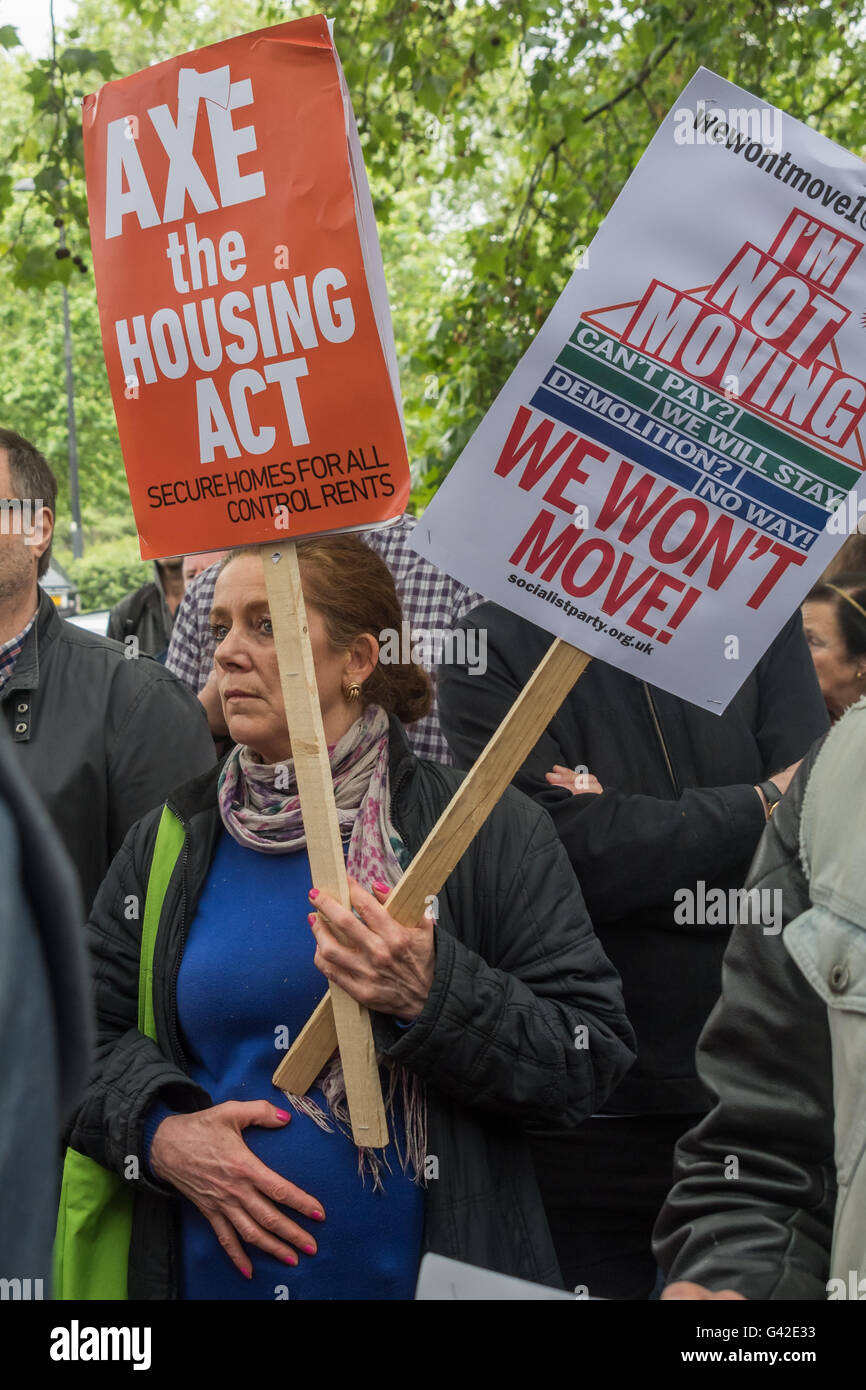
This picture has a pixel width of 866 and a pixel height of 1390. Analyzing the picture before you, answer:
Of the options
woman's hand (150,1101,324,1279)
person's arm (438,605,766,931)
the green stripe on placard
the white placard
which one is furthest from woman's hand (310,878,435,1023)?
the green stripe on placard

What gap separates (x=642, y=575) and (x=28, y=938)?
1.41m

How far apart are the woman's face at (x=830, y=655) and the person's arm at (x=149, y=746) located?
139cm

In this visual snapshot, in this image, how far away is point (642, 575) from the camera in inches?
87.6

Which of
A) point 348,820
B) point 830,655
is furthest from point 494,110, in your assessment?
point 348,820

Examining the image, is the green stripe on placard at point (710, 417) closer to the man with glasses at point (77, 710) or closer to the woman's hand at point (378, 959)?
the woman's hand at point (378, 959)

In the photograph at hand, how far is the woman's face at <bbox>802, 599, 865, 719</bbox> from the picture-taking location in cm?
340

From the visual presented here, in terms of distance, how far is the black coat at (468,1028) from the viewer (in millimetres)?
2131

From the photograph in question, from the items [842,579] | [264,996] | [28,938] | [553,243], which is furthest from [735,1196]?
[553,243]

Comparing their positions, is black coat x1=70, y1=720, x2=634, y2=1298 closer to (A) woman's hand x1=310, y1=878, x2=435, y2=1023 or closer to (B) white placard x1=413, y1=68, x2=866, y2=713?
(A) woman's hand x1=310, y1=878, x2=435, y2=1023

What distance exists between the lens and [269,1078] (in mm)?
2229

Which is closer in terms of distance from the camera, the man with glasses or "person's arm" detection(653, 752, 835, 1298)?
"person's arm" detection(653, 752, 835, 1298)

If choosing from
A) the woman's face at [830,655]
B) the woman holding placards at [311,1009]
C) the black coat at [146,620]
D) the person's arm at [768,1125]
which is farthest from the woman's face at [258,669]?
the black coat at [146,620]

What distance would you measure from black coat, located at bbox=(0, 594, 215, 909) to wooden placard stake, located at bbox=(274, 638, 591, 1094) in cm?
88
